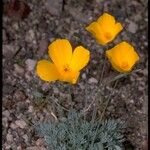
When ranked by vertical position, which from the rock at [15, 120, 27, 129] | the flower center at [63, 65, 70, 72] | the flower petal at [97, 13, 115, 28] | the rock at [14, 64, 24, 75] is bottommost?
the rock at [15, 120, 27, 129]

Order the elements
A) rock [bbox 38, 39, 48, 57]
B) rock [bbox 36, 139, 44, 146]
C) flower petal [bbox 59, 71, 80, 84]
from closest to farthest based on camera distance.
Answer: flower petal [bbox 59, 71, 80, 84]
rock [bbox 36, 139, 44, 146]
rock [bbox 38, 39, 48, 57]

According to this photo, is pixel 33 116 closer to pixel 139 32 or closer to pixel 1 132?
pixel 1 132

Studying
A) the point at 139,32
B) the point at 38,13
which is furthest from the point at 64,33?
the point at 139,32

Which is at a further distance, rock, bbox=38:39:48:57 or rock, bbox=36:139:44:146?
rock, bbox=38:39:48:57

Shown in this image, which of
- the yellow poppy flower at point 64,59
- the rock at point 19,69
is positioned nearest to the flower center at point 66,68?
the yellow poppy flower at point 64,59

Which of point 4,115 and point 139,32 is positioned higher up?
point 139,32

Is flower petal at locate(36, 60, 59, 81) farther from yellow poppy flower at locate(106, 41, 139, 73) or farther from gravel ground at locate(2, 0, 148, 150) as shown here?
gravel ground at locate(2, 0, 148, 150)

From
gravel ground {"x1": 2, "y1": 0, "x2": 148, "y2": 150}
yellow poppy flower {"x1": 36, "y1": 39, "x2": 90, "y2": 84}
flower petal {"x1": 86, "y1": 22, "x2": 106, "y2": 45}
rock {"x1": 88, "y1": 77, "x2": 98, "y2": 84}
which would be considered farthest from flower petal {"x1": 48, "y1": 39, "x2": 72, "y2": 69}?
rock {"x1": 88, "y1": 77, "x2": 98, "y2": 84}
